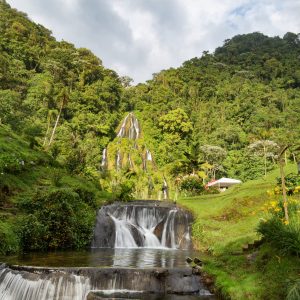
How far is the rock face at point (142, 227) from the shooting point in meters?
21.2

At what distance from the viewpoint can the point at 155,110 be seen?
7050 centimetres

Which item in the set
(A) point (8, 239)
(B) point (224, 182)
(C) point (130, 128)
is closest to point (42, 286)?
(A) point (8, 239)

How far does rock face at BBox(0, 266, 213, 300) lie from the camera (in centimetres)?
1041

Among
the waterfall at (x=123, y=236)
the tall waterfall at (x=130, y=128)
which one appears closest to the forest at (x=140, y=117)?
the tall waterfall at (x=130, y=128)

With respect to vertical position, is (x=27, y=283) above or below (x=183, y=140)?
below

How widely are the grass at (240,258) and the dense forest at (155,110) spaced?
15942 mm

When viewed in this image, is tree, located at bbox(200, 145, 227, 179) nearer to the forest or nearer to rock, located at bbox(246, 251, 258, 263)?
the forest

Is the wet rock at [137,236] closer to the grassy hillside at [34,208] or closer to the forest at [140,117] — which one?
the grassy hillside at [34,208]

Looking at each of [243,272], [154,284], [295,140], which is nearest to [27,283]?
[154,284]

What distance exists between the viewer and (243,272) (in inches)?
411

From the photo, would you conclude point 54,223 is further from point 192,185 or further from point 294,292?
point 192,185

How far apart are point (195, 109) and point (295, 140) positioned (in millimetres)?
26600

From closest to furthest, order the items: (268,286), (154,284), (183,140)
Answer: (268,286)
(154,284)
(183,140)

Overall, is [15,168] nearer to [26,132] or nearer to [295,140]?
[26,132]
